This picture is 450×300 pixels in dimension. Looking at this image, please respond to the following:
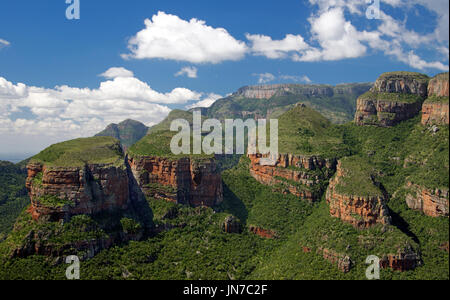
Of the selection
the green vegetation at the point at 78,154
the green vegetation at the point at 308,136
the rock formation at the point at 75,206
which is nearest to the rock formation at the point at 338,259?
the green vegetation at the point at 308,136

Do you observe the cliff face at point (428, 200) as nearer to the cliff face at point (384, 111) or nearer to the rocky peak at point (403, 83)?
the cliff face at point (384, 111)

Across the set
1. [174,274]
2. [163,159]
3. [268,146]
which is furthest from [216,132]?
[174,274]

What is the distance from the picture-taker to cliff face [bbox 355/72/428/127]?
77812mm

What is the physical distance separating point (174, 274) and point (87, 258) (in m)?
14.2

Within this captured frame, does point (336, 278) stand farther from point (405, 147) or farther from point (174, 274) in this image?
point (405, 147)

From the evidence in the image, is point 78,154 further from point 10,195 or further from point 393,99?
point 393,99

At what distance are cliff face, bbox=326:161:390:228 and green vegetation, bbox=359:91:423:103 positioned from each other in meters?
32.4

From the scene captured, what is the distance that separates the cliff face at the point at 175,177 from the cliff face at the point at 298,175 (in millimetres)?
14723

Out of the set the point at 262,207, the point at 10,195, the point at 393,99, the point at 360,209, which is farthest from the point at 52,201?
the point at 393,99

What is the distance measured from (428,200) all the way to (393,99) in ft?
106

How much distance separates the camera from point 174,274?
57562 mm

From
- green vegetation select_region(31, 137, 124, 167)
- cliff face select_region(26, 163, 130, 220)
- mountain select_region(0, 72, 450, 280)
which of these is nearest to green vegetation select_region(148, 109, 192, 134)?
mountain select_region(0, 72, 450, 280)

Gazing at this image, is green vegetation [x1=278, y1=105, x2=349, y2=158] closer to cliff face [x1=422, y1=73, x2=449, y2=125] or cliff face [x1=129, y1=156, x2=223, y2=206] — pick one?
cliff face [x1=422, y1=73, x2=449, y2=125]
